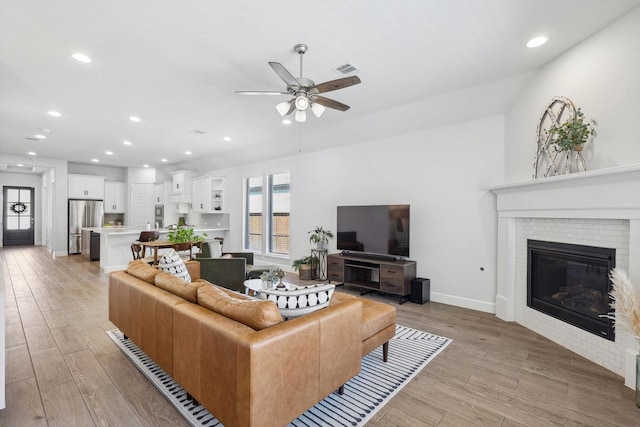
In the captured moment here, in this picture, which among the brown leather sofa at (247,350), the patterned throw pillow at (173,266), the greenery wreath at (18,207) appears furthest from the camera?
the greenery wreath at (18,207)

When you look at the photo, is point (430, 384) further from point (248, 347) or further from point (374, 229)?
point (374, 229)

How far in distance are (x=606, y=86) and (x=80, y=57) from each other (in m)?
5.15

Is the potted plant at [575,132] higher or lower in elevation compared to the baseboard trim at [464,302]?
higher

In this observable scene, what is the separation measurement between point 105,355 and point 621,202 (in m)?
4.94

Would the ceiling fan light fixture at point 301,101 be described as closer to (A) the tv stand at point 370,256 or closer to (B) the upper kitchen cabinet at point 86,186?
(A) the tv stand at point 370,256

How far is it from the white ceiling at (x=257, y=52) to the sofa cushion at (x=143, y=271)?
2.16m

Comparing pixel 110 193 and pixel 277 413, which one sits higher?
pixel 110 193

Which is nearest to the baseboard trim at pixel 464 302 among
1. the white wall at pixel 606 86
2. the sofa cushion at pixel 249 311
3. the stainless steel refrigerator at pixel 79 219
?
the white wall at pixel 606 86

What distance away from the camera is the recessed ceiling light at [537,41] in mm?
2824

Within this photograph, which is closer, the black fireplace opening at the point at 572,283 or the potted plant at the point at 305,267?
the black fireplace opening at the point at 572,283

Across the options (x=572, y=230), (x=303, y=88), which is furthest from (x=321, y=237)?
(x=572, y=230)

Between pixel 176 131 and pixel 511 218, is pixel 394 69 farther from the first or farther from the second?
pixel 176 131

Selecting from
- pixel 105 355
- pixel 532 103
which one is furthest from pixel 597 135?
pixel 105 355

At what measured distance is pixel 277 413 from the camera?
1701mm
